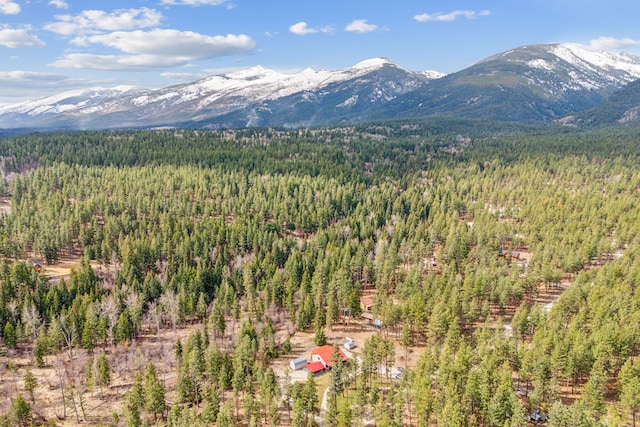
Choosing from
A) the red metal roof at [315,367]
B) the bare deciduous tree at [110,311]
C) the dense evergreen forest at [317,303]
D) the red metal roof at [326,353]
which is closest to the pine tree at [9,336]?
the dense evergreen forest at [317,303]

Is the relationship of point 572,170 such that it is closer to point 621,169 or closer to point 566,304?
point 621,169

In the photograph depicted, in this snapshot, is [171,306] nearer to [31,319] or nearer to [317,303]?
[31,319]

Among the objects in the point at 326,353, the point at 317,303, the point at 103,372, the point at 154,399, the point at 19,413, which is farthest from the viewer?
the point at 317,303

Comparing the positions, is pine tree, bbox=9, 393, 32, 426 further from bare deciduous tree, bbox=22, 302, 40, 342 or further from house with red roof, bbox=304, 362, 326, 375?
house with red roof, bbox=304, 362, 326, 375

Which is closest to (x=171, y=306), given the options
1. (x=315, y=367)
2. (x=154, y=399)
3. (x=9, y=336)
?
(x=9, y=336)

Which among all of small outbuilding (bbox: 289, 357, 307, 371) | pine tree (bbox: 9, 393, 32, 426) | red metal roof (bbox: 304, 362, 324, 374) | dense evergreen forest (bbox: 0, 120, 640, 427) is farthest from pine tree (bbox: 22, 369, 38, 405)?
red metal roof (bbox: 304, 362, 324, 374)

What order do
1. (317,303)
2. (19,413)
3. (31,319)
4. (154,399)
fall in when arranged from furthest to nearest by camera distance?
(317,303) < (31,319) < (154,399) < (19,413)

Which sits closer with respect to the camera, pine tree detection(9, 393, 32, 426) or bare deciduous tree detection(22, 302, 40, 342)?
pine tree detection(9, 393, 32, 426)

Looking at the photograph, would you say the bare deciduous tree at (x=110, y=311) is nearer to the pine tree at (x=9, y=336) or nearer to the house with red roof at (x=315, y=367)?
the pine tree at (x=9, y=336)

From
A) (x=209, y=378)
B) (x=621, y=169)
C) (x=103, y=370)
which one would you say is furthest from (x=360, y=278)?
(x=621, y=169)
